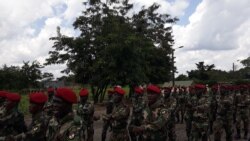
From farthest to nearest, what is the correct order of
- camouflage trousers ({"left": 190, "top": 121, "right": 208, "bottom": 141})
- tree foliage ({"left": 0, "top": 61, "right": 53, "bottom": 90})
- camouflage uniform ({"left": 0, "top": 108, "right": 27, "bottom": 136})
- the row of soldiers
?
1. tree foliage ({"left": 0, "top": 61, "right": 53, "bottom": 90})
2. camouflage trousers ({"left": 190, "top": 121, "right": 208, "bottom": 141})
3. camouflage uniform ({"left": 0, "top": 108, "right": 27, "bottom": 136})
4. the row of soldiers

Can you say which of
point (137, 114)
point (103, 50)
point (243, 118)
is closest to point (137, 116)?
point (137, 114)

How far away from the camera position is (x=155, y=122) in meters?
7.68

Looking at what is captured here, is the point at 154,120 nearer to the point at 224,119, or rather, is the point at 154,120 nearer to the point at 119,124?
the point at 119,124

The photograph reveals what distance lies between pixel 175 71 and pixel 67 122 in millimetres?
47014

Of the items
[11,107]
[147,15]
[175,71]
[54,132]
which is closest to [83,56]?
[147,15]

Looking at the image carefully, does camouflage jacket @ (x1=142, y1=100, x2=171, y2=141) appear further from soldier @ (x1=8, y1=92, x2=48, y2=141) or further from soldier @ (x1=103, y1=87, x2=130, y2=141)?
soldier @ (x1=103, y1=87, x2=130, y2=141)

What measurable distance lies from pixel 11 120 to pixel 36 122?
1.29 meters

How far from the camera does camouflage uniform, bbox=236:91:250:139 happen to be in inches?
647

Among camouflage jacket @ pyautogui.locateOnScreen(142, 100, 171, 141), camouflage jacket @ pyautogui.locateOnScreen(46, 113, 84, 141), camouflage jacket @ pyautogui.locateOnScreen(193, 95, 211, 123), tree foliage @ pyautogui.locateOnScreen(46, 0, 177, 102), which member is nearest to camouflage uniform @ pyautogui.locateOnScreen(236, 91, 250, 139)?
camouflage jacket @ pyautogui.locateOnScreen(193, 95, 211, 123)

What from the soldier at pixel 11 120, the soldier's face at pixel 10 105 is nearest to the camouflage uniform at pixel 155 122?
the soldier at pixel 11 120

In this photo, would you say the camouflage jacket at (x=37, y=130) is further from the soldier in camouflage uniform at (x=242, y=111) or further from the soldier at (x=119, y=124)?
the soldier in camouflage uniform at (x=242, y=111)

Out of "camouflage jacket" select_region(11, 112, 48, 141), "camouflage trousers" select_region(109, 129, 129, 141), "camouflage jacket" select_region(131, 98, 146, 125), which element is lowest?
"camouflage trousers" select_region(109, 129, 129, 141)

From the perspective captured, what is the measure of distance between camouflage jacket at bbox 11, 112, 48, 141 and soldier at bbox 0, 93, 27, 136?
3.23ft

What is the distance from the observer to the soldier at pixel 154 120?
7645mm
